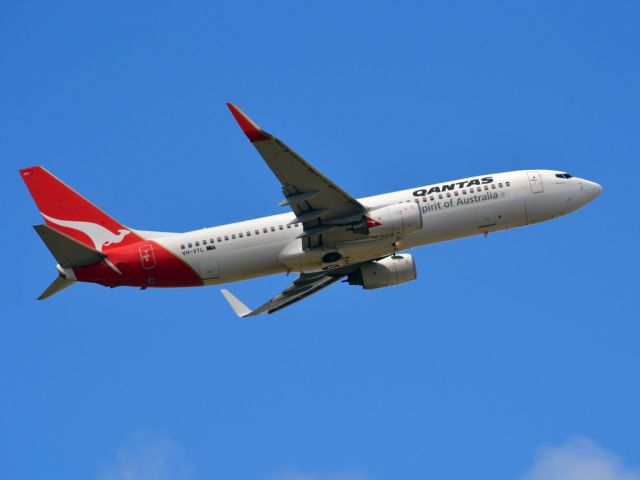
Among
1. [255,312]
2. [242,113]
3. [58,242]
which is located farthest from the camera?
[255,312]

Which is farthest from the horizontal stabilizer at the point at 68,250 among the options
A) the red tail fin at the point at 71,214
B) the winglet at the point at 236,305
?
the winglet at the point at 236,305

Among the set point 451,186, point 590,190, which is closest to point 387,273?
point 451,186

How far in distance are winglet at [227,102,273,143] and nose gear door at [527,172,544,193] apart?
17.5 metres

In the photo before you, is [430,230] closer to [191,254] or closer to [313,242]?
[313,242]

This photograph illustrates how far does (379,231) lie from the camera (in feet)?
191

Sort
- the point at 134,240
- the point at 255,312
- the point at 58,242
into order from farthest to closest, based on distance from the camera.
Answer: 1. the point at 255,312
2. the point at 134,240
3. the point at 58,242

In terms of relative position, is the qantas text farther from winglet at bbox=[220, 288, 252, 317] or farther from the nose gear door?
winglet at bbox=[220, 288, 252, 317]

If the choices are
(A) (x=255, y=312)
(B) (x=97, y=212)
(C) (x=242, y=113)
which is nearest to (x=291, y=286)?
(A) (x=255, y=312)

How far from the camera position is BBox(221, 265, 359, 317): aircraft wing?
6581 centimetres

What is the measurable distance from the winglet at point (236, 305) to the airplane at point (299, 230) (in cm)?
597

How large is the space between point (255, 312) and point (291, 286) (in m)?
3.06

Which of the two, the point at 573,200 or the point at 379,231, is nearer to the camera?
the point at 379,231

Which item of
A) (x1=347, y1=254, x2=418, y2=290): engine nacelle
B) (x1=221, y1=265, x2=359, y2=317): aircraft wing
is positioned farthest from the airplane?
(x1=221, y1=265, x2=359, y2=317): aircraft wing

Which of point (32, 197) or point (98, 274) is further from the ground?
point (32, 197)
